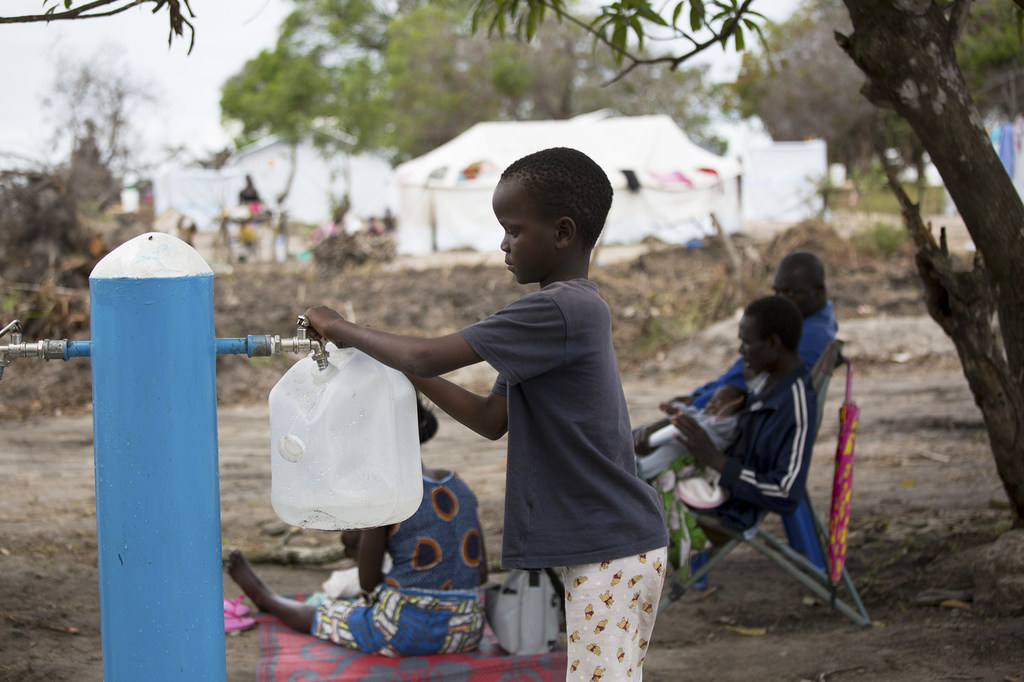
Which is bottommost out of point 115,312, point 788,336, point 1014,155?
point 788,336

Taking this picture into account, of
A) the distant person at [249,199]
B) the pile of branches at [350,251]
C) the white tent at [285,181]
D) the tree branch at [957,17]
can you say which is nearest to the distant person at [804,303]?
the tree branch at [957,17]

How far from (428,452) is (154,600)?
539 centimetres

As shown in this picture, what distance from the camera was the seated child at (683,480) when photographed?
3.64 m

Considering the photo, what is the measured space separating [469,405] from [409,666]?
4.76ft

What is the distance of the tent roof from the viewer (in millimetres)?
19344

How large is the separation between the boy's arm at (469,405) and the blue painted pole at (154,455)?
0.47 metres

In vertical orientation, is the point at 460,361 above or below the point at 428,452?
above

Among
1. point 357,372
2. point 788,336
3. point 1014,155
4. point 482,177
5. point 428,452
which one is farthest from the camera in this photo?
point 482,177

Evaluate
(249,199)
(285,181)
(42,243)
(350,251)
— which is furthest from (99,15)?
(285,181)

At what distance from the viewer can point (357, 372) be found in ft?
6.86

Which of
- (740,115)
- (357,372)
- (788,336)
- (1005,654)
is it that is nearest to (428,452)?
(788,336)

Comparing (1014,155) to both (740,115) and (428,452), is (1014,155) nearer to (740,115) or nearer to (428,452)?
(428,452)

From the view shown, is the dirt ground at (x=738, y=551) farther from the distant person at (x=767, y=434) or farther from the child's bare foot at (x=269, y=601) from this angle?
the distant person at (x=767, y=434)

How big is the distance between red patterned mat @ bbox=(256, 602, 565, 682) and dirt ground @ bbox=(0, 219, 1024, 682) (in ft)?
0.44
